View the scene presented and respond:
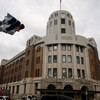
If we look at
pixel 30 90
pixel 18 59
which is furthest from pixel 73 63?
pixel 18 59

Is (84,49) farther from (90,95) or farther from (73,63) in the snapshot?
(90,95)

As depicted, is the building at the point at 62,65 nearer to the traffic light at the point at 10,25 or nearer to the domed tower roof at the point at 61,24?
the domed tower roof at the point at 61,24

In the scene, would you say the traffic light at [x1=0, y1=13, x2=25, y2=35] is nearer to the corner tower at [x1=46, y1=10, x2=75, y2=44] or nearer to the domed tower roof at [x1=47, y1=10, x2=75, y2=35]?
the corner tower at [x1=46, y1=10, x2=75, y2=44]

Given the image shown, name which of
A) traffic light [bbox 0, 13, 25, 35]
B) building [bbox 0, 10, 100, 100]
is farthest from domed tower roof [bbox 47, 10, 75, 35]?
traffic light [bbox 0, 13, 25, 35]

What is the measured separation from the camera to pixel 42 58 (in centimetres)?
3572

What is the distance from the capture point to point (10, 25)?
495 centimetres

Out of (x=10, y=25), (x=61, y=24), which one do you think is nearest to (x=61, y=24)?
(x=61, y=24)

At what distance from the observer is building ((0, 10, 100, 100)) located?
31.1 meters

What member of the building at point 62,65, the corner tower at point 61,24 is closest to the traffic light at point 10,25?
the building at point 62,65

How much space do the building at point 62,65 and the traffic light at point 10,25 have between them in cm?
2502

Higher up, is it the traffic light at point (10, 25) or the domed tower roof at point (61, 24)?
the domed tower roof at point (61, 24)

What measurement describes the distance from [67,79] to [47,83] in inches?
202

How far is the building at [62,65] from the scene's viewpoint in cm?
3111

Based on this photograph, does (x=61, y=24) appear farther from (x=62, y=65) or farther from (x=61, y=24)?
(x=62, y=65)
